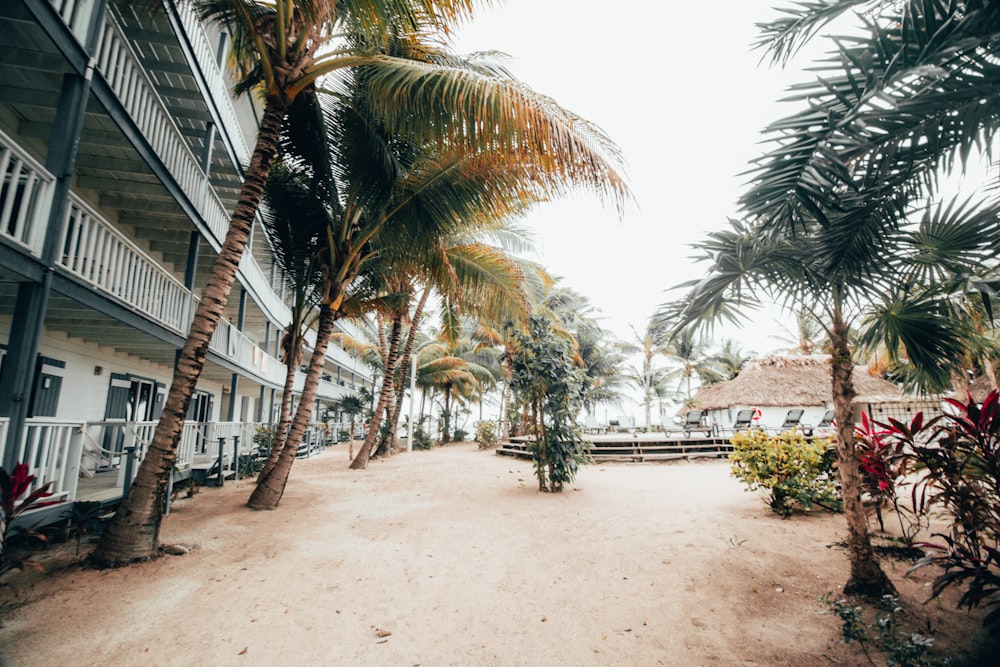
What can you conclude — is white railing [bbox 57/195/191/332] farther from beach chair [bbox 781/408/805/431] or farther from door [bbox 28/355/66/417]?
beach chair [bbox 781/408/805/431]

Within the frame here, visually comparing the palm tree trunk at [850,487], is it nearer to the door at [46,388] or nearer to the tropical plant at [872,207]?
the tropical plant at [872,207]

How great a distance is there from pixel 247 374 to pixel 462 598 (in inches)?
454

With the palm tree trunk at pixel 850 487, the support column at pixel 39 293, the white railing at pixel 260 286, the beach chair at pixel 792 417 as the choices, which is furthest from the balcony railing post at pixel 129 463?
the beach chair at pixel 792 417

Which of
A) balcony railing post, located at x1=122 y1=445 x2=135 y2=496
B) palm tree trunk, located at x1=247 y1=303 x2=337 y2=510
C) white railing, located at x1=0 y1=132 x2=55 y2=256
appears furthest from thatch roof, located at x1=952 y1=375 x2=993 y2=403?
white railing, located at x1=0 y1=132 x2=55 y2=256

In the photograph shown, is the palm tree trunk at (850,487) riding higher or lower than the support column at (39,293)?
lower

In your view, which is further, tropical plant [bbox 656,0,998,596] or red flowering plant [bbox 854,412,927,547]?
red flowering plant [bbox 854,412,927,547]

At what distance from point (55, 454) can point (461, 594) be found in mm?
4577

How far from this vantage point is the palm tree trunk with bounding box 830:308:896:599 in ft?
13.1

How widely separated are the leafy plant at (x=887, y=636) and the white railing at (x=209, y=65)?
9804mm

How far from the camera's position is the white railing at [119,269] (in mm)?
5293

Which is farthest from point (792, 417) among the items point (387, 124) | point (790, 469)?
point (387, 124)

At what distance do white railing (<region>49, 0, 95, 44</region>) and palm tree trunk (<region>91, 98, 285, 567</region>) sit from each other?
1.87 meters

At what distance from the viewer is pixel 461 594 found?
176 inches

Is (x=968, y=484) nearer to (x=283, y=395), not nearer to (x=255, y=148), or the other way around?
(x=255, y=148)
